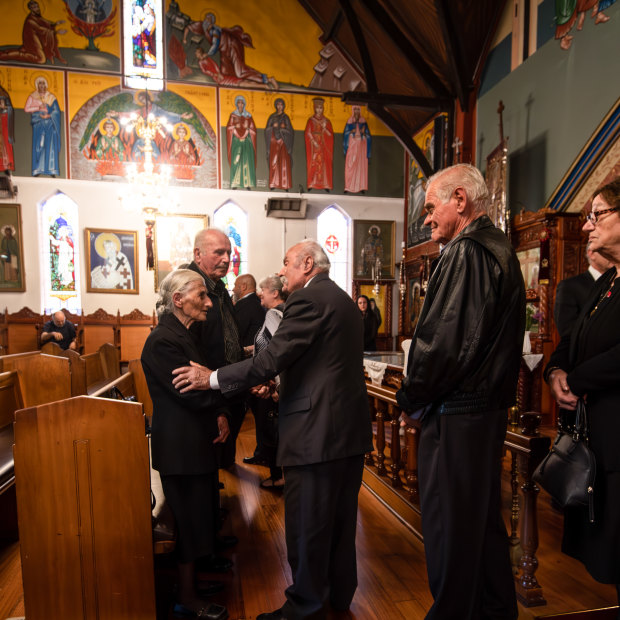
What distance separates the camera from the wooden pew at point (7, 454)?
248 centimetres

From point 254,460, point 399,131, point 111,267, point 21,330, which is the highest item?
point 399,131

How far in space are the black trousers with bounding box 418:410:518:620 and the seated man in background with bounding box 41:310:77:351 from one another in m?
9.31

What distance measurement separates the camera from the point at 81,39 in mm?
10336

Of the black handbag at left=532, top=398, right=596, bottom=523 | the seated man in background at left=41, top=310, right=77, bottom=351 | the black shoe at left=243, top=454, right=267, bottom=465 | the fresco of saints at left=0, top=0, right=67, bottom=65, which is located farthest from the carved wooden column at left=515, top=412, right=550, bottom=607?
the fresco of saints at left=0, top=0, right=67, bottom=65

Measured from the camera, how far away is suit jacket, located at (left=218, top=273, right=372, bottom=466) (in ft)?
6.00

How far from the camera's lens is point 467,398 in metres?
1.53

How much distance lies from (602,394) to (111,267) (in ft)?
35.0

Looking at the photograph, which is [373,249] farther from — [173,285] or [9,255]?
[173,285]

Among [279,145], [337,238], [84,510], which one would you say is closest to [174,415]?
[84,510]

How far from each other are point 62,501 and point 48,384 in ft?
6.85

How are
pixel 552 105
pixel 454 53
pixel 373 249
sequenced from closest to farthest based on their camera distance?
pixel 552 105, pixel 454 53, pixel 373 249

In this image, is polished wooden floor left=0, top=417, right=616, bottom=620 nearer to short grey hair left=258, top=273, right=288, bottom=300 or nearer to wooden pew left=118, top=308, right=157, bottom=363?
short grey hair left=258, top=273, right=288, bottom=300

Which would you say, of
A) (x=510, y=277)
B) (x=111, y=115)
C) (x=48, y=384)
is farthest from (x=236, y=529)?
(x=111, y=115)

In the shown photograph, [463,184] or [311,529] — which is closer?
[463,184]
